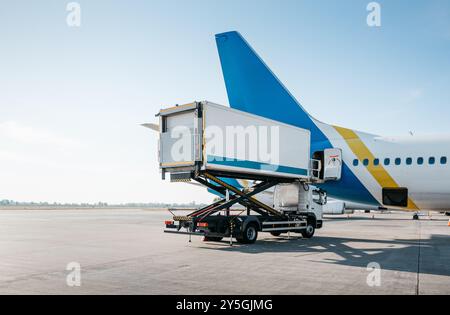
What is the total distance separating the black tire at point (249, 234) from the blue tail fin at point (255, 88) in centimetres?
730

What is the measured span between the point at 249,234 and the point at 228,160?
298 cm

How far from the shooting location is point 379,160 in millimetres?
18328

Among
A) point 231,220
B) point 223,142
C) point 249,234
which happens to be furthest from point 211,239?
point 223,142

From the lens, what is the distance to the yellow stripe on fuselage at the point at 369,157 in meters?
17.9

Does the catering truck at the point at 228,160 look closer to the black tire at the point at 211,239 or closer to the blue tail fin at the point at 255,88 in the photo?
the black tire at the point at 211,239

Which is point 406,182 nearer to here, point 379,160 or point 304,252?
point 379,160

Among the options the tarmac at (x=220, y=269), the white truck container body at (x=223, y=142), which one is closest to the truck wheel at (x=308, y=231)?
the white truck container body at (x=223, y=142)

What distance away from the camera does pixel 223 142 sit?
14547 millimetres

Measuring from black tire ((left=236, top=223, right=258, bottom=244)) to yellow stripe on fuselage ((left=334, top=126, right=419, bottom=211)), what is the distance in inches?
268

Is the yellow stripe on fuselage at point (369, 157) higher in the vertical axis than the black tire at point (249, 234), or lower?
higher

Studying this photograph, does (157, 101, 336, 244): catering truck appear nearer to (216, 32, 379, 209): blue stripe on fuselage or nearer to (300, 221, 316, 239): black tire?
(300, 221, 316, 239): black tire

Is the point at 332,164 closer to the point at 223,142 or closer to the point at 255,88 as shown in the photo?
the point at 255,88

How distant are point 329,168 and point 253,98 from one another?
5788 mm
